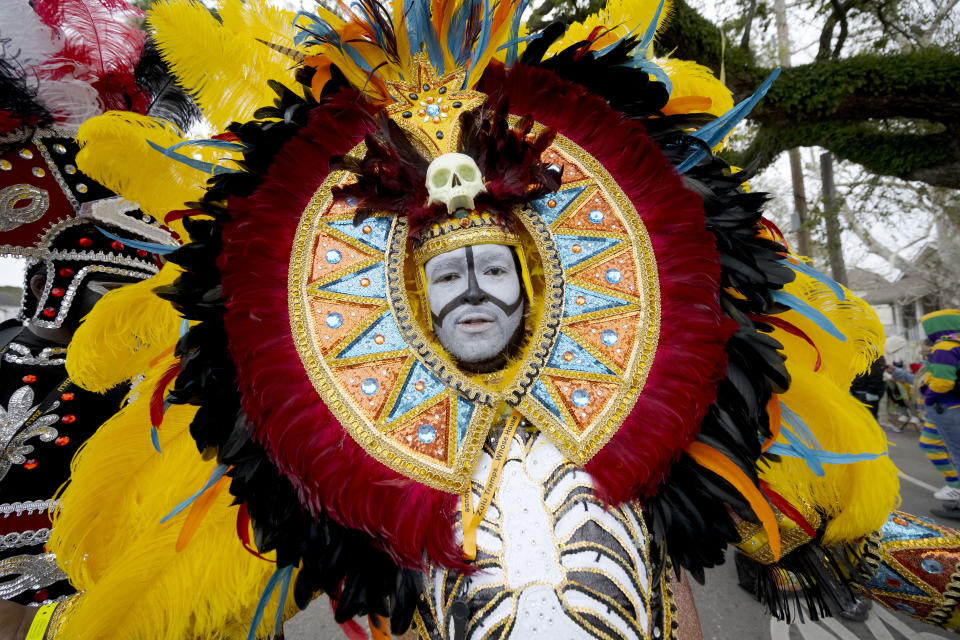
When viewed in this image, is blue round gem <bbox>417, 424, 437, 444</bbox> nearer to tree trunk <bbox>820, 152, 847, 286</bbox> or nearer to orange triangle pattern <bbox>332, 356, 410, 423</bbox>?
orange triangle pattern <bbox>332, 356, 410, 423</bbox>

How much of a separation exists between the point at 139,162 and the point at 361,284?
2.90 ft

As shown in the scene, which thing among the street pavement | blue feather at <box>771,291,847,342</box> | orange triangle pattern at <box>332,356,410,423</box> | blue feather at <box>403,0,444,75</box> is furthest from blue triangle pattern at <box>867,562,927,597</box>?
blue feather at <box>403,0,444,75</box>

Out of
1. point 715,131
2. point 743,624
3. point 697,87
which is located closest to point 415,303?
point 715,131

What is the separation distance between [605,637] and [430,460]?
23.8 inches

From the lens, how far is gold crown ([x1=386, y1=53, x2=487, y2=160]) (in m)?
1.58

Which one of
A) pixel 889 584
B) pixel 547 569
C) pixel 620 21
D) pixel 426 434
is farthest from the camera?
pixel 889 584

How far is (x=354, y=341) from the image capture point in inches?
57.4

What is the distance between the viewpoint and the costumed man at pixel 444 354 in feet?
4.44

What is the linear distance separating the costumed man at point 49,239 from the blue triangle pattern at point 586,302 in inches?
70.9

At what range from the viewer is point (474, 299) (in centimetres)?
145

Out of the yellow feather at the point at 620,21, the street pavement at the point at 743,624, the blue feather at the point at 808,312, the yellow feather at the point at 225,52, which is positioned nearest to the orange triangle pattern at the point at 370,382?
the yellow feather at the point at 225,52

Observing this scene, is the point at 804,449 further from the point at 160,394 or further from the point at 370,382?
the point at 160,394

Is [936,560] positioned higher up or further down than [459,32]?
further down

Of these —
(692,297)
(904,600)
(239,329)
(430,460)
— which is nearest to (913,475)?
(904,600)
